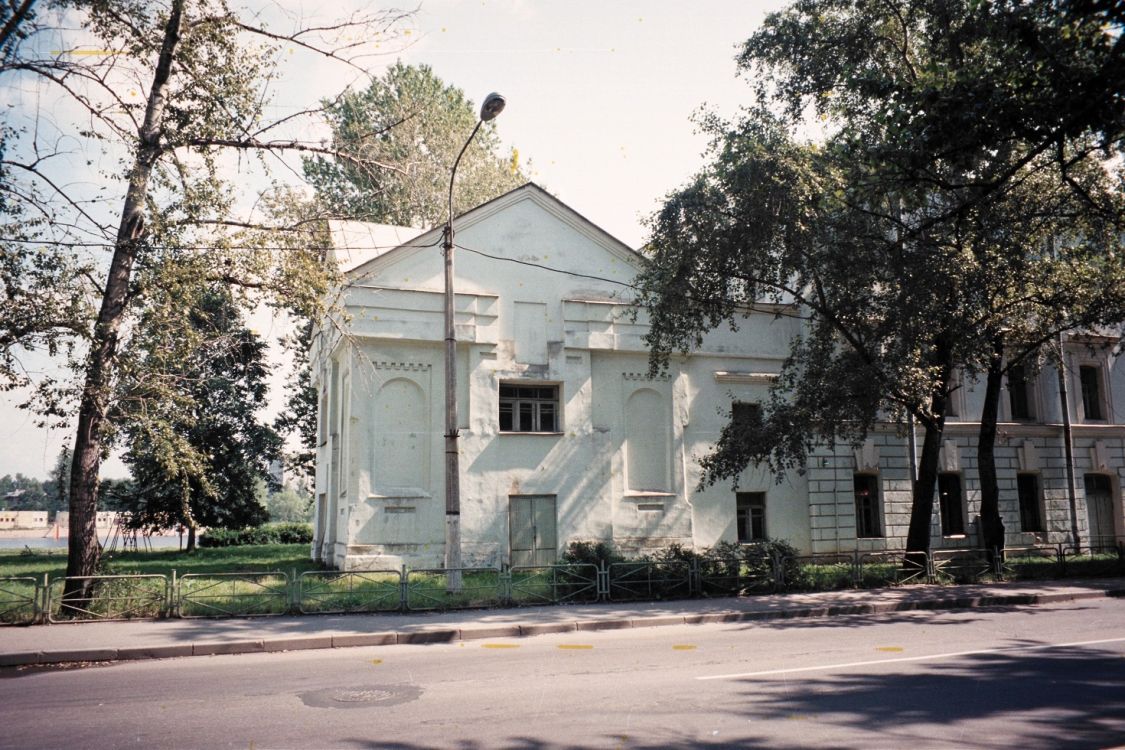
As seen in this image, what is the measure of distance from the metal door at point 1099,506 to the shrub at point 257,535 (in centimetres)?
3766

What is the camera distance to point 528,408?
77.0ft

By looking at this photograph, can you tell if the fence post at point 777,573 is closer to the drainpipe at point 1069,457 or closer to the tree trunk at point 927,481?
the tree trunk at point 927,481

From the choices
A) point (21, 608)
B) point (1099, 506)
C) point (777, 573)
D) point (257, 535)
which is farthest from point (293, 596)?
point (257, 535)

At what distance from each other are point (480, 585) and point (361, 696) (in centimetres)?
807

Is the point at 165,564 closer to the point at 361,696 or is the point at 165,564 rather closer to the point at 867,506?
the point at 361,696

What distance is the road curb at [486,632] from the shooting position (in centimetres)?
1099

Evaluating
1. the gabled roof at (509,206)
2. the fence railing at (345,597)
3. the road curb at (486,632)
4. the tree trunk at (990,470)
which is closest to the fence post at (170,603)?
the fence railing at (345,597)

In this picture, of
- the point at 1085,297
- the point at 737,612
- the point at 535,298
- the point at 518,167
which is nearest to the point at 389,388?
the point at 535,298

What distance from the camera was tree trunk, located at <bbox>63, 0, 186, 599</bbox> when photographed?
46.9 ft

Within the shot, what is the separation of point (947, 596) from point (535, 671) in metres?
11.2

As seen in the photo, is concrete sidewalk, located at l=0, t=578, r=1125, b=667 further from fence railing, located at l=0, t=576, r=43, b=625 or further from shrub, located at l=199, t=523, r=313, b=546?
shrub, located at l=199, t=523, r=313, b=546

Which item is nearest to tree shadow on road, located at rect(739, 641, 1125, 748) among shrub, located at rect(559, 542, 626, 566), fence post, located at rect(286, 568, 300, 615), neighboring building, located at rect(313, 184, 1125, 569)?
shrub, located at rect(559, 542, 626, 566)

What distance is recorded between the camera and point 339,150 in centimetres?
1568

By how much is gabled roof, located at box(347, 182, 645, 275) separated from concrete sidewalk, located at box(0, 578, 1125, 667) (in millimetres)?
10402
